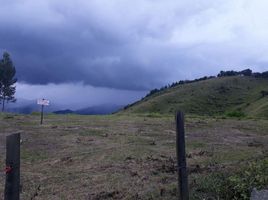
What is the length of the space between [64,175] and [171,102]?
105120 mm

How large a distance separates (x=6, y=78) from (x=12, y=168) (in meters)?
86.8

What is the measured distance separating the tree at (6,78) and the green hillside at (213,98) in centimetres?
2812

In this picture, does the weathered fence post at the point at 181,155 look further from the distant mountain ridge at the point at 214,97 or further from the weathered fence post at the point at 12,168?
the distant mountain ridge at the point at 214,97

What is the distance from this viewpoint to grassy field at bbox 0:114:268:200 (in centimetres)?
1231

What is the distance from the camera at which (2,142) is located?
2312 centimetres

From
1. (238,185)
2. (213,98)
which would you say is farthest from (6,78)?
(238,185)

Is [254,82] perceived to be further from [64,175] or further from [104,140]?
[64,175]

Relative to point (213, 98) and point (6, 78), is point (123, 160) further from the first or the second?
point (213, 98)

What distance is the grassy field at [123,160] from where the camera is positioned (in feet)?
40.4

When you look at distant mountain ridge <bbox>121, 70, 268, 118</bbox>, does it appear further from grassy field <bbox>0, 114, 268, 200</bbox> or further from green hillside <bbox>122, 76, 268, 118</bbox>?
grassy field <bbox>0, 114, 268, 200</bbox>

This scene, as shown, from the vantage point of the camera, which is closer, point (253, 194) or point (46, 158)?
point (253, 194)

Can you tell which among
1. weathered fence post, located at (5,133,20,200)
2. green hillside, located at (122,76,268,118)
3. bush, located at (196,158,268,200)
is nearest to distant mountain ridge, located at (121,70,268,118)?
green hillside, located at (122,76,268,118)

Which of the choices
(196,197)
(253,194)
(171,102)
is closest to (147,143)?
(196,197)

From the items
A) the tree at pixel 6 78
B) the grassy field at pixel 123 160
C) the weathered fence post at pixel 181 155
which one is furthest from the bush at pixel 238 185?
the tree at pixel 6 78
